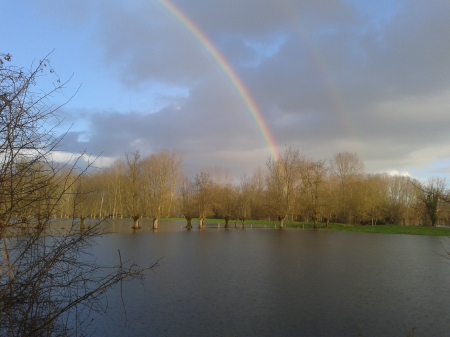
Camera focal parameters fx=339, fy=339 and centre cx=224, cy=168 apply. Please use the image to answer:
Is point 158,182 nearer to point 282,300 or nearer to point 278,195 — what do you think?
point 278,195

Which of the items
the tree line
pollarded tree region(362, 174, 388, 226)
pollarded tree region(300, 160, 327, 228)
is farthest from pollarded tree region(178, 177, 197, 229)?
pollarded tree region(362, 174, 388, 226)

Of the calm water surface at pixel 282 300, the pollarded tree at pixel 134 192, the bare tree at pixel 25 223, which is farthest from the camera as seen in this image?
the pollarded tree at pixel 134 192

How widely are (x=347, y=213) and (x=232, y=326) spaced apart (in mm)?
45113

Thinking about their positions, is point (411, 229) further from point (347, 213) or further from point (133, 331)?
point (133, 331)

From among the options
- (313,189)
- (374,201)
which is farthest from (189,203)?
(374,201)

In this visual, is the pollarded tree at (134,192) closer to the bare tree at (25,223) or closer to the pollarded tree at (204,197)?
the pollarded tree at (204,197)

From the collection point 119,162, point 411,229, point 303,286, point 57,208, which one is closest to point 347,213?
point 411,229

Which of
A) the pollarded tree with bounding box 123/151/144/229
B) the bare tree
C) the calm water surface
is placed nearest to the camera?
the bare tree

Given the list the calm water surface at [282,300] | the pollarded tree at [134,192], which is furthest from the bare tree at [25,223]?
the pollarded tree at [134,192]

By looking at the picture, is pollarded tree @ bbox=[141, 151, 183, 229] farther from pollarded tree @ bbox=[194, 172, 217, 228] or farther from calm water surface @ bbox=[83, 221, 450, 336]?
calm water surface @ bbox=[83, 221, 450, 336]

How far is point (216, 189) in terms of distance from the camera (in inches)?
1793

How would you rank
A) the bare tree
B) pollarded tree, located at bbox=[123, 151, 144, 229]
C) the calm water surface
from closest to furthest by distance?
1. the bare tree
2. the calm water surface
3. pollarded tree, located at bbox=[123, 151, 144, 229]

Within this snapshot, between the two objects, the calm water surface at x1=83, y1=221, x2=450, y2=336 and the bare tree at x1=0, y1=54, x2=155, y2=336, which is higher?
the bare tree at x1=0, y1=54, x2=155, y2=336

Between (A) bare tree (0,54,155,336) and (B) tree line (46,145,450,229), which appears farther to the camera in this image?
(B) tree line (46,145,450,229)
